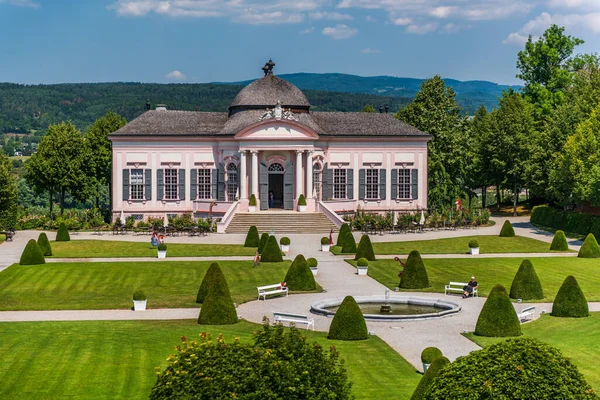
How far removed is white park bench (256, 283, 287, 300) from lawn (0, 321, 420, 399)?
581 centimetres

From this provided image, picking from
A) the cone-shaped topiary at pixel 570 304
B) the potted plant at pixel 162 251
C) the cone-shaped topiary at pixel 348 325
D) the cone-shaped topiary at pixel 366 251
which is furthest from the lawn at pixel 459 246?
the cone-shaped topiary at pixel 348 325

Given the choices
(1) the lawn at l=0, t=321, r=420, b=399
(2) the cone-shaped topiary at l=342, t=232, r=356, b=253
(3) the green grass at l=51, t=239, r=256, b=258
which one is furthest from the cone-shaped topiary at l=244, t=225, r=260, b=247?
(1) the lawn at l=0, t=321, r=420, b=399

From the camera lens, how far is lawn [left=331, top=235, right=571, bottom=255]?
5247 centimetres

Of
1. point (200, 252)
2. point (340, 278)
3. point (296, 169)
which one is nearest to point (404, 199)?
point (296, 169)

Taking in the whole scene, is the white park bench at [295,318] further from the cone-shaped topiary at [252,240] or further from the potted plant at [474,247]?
the cone-shaped topiary at [252,240]

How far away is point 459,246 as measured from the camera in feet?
180

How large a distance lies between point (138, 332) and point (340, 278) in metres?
14.9

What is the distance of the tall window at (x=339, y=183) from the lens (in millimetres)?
70188

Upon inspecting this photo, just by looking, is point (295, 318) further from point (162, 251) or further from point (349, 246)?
point (349, 246)

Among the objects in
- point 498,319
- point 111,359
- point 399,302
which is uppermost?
point 498,319

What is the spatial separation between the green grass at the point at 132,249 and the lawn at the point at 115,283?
12.1 ft

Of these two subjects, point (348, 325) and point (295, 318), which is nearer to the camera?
point (348, 325)

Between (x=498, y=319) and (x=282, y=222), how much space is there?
36.0 meters

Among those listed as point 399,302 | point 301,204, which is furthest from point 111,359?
point 301,204
